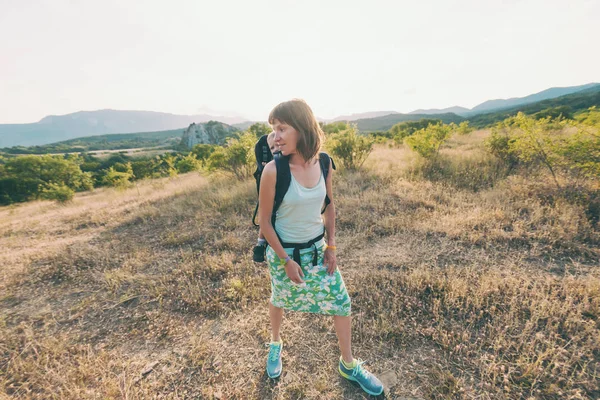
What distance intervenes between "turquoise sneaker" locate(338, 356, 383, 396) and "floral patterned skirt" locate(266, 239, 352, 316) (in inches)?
24.4

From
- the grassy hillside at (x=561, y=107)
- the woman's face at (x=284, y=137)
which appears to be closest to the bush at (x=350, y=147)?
the woman's face at (x=284, y=137)

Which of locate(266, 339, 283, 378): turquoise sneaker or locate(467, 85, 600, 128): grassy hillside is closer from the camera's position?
locate(266, 339, 283, 378): turquoise sneaker

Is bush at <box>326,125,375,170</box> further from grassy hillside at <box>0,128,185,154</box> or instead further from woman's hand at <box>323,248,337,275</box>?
grassy hillside at <box>0,128,185,154</box>

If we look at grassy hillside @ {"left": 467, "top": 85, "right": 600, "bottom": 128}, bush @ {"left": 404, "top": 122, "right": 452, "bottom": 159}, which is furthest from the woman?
grassy hillside @ {"left": 467, "top": 85, "right": 600, "bottom": 128}

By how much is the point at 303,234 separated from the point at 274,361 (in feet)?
4.52

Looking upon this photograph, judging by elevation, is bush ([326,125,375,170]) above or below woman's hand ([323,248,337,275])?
above

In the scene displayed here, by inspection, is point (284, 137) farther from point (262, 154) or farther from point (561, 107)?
point (561, 107)

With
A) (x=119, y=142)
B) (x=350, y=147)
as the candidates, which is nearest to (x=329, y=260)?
(x=350, y=147)

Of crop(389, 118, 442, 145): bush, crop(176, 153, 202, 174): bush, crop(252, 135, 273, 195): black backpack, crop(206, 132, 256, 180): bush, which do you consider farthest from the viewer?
crop(389, 118, 442, 145): bush

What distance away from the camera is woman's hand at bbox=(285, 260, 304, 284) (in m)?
1.83

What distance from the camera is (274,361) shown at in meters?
2.38

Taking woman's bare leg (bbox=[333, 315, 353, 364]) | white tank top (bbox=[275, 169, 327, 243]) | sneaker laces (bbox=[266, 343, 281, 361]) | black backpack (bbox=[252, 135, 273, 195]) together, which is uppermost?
black backpack (bbox=[252, 135, 273, 195])

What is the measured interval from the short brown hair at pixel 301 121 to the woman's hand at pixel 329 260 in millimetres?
792

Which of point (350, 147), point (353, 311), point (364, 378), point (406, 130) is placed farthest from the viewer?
point (406, 130)
